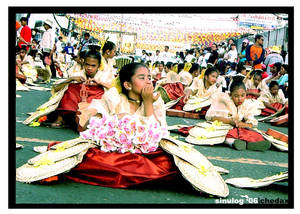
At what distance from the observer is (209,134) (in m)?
6.50

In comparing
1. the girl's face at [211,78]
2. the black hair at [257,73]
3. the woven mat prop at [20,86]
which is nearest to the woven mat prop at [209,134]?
the girl's face at [211,78]

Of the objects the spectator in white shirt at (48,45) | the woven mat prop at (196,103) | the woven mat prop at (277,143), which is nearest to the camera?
the woven mat prop at (277,143)

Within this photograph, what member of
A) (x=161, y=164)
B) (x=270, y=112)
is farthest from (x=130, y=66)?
(x=270, y=112)

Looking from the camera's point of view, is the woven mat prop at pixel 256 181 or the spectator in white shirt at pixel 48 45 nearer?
the woven mat prop at pixel 256 181

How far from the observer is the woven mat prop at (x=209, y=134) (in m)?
6.44

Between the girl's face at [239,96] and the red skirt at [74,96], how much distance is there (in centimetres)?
206

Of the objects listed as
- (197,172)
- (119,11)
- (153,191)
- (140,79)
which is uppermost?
(119,11)

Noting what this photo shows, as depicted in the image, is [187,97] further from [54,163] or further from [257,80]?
[54,163]

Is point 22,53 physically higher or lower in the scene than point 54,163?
higher

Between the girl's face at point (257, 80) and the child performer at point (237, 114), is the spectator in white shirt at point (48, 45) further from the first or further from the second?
the child performer at point (237, 114)

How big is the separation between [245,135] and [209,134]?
1.69 ft

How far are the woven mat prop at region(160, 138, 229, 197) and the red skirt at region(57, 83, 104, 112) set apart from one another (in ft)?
10.8

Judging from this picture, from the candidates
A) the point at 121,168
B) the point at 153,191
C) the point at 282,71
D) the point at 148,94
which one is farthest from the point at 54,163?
the point at 282,71

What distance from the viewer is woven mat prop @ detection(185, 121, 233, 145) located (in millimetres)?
6443
